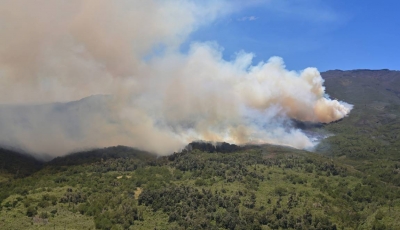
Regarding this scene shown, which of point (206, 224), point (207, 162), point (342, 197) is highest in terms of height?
point (207, 162)

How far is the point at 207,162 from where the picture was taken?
197 m

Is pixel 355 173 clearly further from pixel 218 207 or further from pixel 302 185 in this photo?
pixel 218 207

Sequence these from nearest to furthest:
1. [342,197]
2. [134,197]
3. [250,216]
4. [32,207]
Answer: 1. [32,207]
2. [250,216]
3. [134,197]
4. [342,197]

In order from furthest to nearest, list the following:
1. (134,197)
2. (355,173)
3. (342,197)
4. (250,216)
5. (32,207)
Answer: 1. (355,173)
2. (342,197)
3. (134,197)
4. (250,216)
5. (32,207)

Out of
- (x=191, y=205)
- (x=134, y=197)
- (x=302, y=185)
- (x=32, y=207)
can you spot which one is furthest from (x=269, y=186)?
(x=32, y=207)

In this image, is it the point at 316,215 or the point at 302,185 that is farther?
the point at 302,185

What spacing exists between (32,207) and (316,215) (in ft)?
324

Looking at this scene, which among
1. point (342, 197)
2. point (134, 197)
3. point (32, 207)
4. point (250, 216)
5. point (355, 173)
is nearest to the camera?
point (32, 207)

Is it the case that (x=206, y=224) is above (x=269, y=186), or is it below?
below

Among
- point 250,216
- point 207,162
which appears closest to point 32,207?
point 250,216

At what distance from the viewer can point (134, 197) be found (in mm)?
152625

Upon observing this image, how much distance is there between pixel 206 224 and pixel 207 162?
66.4 metres

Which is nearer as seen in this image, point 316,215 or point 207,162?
point 316,215

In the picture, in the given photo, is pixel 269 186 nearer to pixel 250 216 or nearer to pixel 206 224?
pixel 250 216
